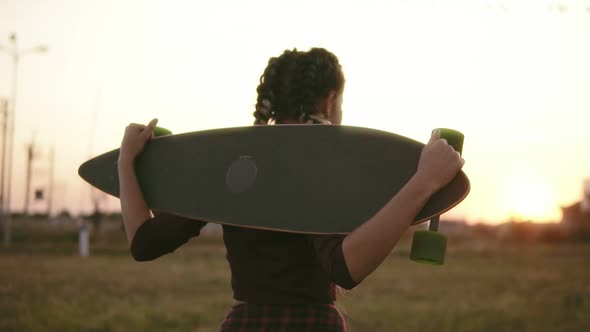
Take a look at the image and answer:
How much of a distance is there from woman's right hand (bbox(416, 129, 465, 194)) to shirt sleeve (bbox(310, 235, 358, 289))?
0.23 meters

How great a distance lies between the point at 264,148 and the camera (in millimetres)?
2068

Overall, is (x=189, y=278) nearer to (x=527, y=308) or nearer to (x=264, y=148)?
(x=527, y=308)

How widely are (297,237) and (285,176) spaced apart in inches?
6.7

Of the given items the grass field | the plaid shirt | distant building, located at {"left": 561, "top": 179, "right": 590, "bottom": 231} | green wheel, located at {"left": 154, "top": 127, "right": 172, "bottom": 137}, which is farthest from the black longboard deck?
distant building, located at {"left": 561, "top": 179, "right": 590, "bottom": 231}

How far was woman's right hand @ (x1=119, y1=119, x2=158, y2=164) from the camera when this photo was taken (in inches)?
85.8

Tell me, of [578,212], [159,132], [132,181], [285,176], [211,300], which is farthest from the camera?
[578,212]

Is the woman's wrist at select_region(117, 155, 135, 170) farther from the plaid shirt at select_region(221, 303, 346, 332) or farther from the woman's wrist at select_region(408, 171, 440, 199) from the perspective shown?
the woman's wrist at select_region(408, 171, 440, 199)

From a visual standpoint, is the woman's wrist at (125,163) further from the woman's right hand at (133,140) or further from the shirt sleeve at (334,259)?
the shirt sleeve at (334,259)

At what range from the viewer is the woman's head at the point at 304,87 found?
1975 millimetres

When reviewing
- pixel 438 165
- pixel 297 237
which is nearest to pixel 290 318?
pixel 297 237

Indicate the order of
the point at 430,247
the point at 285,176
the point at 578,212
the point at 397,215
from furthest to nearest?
the point at 578,212
the point at 285,176
the point at 430,247
the point at 397,215

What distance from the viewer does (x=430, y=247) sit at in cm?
188

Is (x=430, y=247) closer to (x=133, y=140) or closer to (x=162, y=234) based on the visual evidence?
(x=162, y=234)

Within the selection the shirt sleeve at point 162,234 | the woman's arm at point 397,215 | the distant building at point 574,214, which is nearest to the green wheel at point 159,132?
the shirt sleeve at point 162,234
